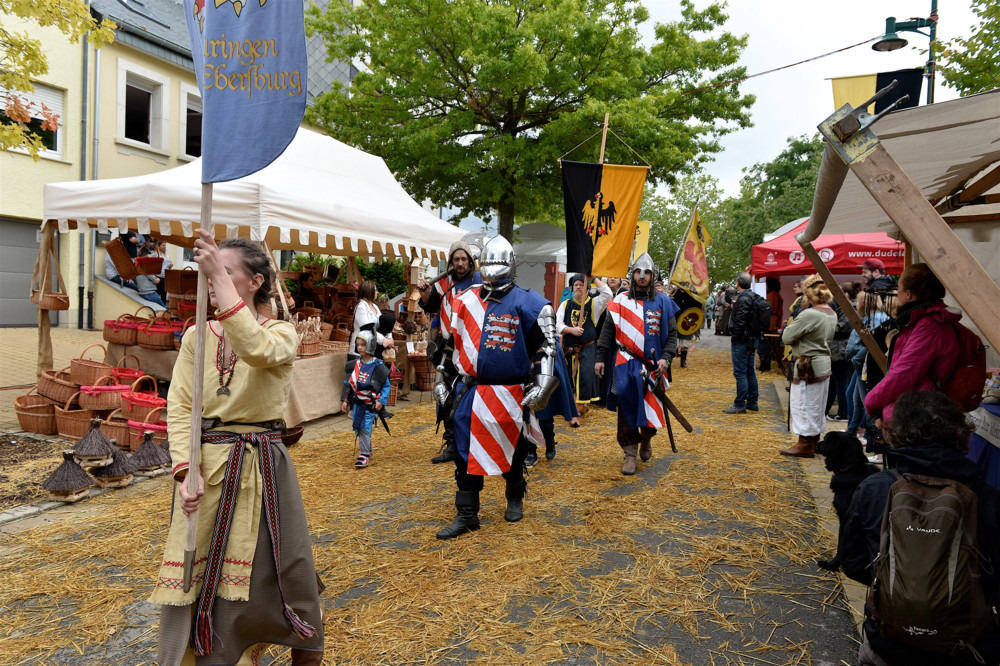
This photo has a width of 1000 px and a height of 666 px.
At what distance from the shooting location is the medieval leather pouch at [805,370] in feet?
21.8

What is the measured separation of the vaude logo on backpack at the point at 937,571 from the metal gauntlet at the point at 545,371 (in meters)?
2.22

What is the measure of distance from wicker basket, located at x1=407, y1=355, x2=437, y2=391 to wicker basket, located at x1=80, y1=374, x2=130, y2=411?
175 inches

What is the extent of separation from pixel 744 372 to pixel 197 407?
8.49m

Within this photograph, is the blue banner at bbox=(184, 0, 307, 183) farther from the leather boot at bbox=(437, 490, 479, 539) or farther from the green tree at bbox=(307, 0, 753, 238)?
the green tree at bbox=(307, 0, 753, 238)

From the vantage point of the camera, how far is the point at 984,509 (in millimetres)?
2307

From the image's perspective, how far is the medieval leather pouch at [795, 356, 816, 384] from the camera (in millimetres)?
6637

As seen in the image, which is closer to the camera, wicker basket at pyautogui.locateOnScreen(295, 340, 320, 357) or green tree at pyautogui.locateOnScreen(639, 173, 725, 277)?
wicker basket at pyautogui.locateOnScreen(295, 340, 320, 357)

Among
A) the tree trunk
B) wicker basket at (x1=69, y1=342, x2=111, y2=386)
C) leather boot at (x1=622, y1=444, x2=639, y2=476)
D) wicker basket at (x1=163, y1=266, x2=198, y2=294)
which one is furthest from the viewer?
the tree trunk

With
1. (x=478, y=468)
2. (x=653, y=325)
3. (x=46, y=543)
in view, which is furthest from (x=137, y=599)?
(x=653, y=325)

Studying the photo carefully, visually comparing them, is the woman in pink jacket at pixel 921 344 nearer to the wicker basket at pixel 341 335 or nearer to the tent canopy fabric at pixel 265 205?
the tent canopy fabric at pixel 265 205

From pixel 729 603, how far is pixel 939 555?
1.45 metres

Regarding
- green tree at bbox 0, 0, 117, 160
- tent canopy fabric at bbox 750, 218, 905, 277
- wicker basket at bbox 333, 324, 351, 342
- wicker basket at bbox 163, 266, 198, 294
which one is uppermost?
green tree at bbox 0, 0, 117, 160

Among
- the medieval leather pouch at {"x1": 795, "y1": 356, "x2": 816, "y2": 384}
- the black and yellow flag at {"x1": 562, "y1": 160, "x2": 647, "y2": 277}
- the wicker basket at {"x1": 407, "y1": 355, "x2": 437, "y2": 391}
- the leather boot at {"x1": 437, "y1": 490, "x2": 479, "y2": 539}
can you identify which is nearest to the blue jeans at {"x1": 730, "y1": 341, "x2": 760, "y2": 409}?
the medieval leather pouch at {"x1": 795, "y1": 356, "x2": 816, "y2": 384}

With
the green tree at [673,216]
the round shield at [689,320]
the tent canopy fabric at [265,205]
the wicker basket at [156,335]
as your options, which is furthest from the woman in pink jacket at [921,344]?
the green tree at [673,216]
